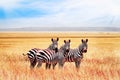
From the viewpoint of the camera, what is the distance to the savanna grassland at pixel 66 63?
617cm

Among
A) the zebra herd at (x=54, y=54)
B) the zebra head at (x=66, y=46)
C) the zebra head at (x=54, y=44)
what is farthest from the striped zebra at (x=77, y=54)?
the zebra head at (x=54, y=44)

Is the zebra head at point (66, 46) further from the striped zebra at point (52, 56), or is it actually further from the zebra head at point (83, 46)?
the zebra head at point (83, 46)

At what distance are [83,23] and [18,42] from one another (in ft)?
3.83

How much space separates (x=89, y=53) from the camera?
6789 millimetres

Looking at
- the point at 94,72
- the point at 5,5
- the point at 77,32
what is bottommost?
the point at 94,72

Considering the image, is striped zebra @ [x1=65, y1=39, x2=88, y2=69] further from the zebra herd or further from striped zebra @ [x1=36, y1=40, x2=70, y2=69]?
striped zebra @ [x1=36, y1=40, x2=70, y2=69]

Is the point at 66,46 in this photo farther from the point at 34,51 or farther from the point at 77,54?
the point at 34,51

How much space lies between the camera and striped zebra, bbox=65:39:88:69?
264 inches

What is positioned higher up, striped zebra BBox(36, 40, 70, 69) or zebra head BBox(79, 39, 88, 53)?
zebra head BBox(79, 39, 88, 53)

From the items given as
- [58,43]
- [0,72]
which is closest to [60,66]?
[58,43]

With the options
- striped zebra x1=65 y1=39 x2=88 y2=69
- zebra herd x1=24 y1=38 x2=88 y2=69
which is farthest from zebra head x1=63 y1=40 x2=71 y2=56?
striped zebra x1=65 y1=39 x2=88 y2=69

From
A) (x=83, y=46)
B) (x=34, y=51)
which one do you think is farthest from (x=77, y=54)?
(x=34, y=51)

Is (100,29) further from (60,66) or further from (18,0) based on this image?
(18,0)

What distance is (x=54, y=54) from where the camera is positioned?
6.72 metres
